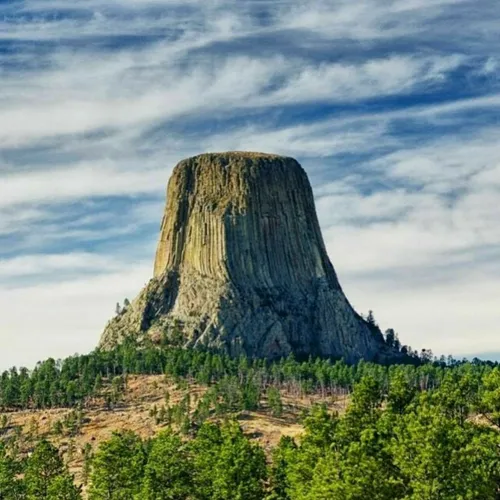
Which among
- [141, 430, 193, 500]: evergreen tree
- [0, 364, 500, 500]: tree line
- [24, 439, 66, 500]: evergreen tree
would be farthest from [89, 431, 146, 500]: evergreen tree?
[24, 439, 66, 500]: evergreen tree

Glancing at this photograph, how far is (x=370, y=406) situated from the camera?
78938 mm

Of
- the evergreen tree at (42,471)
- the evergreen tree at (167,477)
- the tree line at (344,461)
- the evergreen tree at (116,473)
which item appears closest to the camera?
the tree line at (344,461)

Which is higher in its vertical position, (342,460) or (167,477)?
(342,460)

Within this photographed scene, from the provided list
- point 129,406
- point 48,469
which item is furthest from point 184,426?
point 48,469

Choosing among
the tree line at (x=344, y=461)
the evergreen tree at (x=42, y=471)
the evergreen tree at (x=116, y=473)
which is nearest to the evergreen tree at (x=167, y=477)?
the tree line at (x=344, y=461)

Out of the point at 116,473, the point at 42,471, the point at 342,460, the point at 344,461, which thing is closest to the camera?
the point at 344,461

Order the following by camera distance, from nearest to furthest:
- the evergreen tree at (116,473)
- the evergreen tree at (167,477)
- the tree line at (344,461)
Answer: the tree line at (344,461)
the evergreen tree at (167,477)
the evergreen tree at (116,473)

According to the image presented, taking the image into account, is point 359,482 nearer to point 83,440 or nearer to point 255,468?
point 255,468

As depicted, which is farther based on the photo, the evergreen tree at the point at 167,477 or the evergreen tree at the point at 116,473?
the evergreen tree at the point at 116,473

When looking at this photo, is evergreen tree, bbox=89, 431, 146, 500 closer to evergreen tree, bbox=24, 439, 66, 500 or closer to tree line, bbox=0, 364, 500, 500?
tree line, bbox=0, 364, 500, 500

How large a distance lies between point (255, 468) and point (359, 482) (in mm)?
21389

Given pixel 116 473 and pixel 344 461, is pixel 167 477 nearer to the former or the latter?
pixel 116 473

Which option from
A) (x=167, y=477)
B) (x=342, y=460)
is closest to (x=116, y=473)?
(x=167, y=477)

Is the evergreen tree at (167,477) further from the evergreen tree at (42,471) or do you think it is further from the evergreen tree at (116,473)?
the evergreen tree at (42,471)
